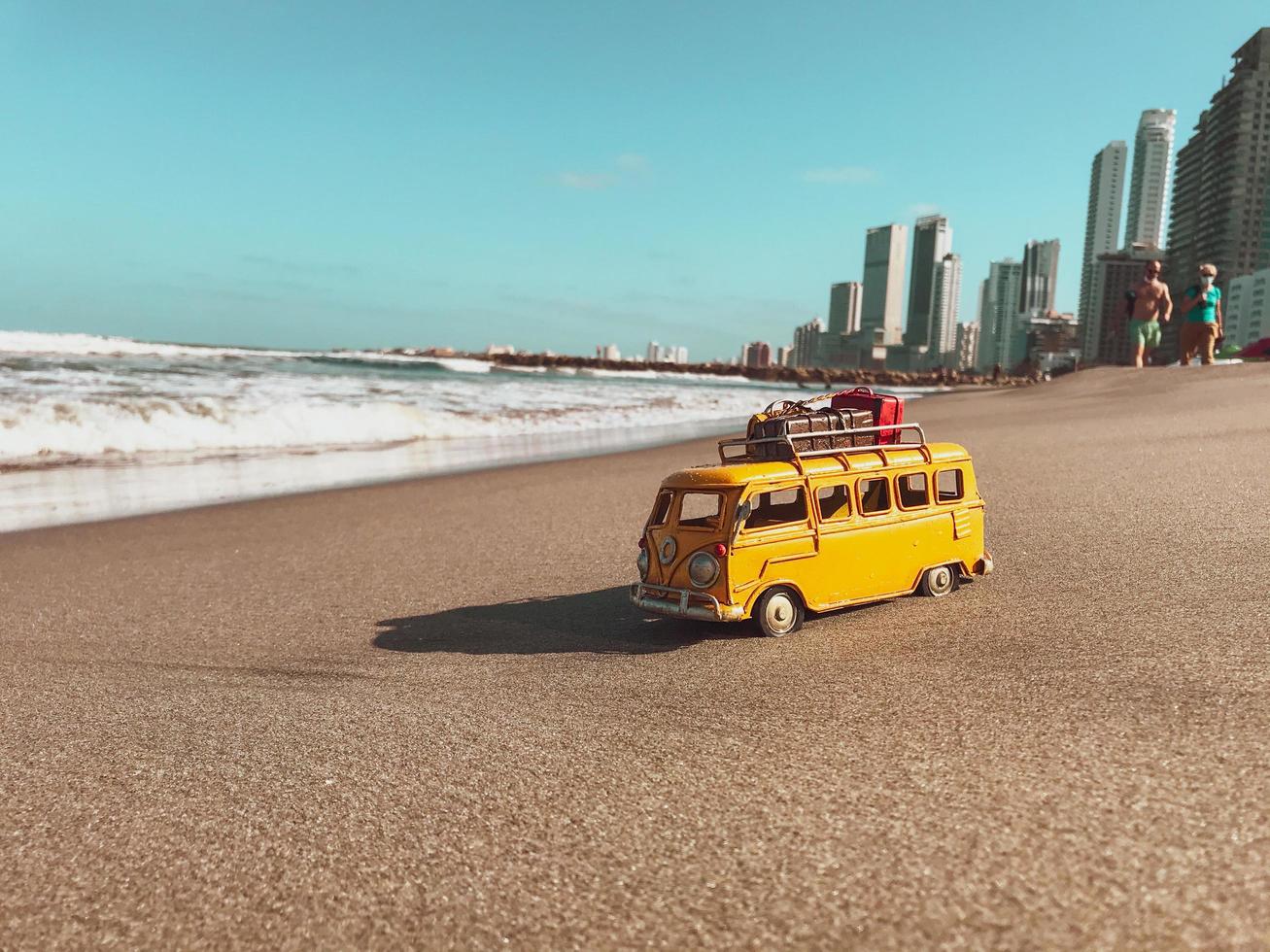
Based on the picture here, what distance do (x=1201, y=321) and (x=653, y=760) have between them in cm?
1954

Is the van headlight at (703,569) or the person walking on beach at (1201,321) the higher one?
the person walking on beach at (1201,321)

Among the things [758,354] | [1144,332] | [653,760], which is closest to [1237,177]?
[758,354]

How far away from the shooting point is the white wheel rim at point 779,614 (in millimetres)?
4973

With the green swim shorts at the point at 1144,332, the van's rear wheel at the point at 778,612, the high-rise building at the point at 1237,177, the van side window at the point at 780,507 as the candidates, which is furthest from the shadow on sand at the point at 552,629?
the high-rise building at the point at 1237,177

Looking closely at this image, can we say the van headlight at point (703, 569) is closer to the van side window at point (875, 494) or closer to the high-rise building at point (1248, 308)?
the van side window at point (875, 494)

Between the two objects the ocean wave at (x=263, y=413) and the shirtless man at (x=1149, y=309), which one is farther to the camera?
the shirtless man at (x=1149, y=309)

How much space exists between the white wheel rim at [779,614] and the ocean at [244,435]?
9091 mm

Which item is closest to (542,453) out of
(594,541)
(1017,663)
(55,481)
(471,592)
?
(55,481)

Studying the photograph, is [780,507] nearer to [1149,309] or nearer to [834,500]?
[834,500]

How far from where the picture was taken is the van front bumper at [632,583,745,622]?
4863 millimetres

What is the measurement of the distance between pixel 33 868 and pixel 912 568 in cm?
437

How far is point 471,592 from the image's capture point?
22.6 feet

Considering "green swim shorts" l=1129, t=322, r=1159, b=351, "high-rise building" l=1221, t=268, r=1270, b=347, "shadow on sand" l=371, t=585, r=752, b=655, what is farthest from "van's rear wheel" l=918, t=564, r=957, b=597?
"high-rise building" l=1221, t=268, r=1270, b=347

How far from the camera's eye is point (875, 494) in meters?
5.55
